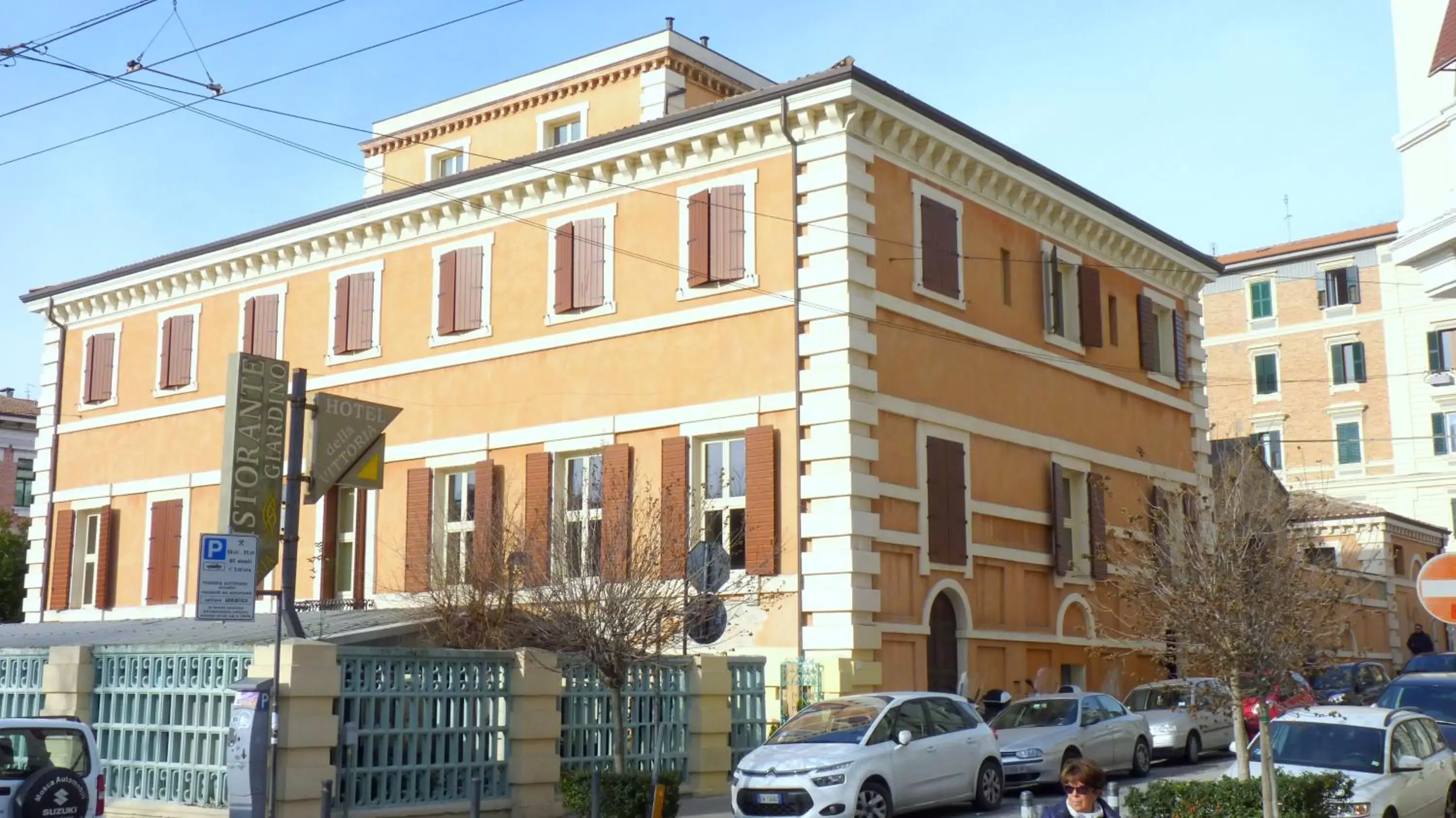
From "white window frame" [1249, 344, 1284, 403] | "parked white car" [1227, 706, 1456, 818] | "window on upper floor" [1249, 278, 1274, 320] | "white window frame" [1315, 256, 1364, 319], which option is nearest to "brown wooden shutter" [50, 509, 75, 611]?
"parked white car" [1227, 706, 1456, 818]

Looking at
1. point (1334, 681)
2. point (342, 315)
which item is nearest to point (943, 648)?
point (1334, 681)

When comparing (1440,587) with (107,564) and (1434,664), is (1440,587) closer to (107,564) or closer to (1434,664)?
(1434,664)

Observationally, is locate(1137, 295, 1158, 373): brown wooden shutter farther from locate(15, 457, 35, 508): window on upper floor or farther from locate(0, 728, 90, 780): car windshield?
locate(15, 457, 35, 508): window on upper floor

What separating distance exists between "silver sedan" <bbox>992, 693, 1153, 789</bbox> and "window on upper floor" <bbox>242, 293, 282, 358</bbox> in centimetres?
1735

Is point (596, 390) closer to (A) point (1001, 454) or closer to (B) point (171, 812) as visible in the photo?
(A) point (1001, 454)

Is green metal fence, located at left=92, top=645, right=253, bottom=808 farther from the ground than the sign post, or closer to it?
closer to it

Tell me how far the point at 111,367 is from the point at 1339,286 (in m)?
45.0

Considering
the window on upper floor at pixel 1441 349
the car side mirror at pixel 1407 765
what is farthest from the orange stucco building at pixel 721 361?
the window on upper floor at pixel 1441 349

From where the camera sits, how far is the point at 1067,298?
31.5 metres

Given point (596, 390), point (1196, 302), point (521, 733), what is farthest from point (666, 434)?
point (1196, 302)

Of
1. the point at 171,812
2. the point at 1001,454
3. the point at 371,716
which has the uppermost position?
the point at 1001,454

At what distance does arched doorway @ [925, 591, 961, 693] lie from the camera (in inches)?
1031

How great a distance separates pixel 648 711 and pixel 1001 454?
9.93 meters

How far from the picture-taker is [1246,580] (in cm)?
1673
